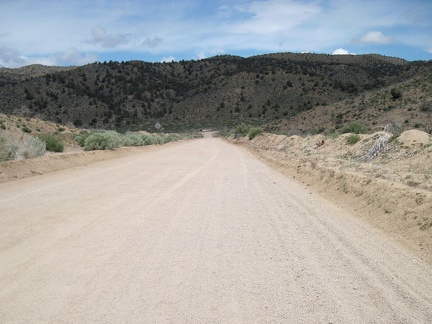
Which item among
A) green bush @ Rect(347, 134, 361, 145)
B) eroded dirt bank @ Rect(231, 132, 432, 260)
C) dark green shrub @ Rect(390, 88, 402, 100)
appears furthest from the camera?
dark green shrub @ Rect(390, 88, 402, 100)

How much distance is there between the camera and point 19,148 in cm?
Result: 1823

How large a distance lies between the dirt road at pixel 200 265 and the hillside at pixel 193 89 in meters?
67.3

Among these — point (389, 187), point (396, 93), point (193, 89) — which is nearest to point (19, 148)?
point (389, 187)

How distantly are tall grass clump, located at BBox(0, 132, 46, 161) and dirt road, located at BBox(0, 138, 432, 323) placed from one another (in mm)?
8702

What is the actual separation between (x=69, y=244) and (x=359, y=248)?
4739mm

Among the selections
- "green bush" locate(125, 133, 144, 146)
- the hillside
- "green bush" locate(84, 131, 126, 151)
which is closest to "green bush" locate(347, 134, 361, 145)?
"green bush" locate(84, 131, 126, 151)

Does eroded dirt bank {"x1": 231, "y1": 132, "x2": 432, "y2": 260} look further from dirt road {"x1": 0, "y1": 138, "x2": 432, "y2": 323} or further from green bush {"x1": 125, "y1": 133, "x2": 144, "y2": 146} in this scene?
green bush {"x1": 125, "y1": 133, "x2": 144, "y2": 146}

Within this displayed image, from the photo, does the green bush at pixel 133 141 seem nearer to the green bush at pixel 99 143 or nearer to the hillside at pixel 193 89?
the green bush at pixel 99 143

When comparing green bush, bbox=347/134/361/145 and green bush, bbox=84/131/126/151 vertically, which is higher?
green bush, bbox=347/134/361/145

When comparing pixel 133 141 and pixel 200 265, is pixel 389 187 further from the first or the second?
pixel 133 141

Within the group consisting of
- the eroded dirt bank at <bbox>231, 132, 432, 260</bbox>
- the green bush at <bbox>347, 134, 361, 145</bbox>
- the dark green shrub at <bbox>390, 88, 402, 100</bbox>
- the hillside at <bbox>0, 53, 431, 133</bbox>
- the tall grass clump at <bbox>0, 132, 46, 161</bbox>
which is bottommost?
the eroded dirt bank at <bbox>231, 132, 432, 260</bbox>

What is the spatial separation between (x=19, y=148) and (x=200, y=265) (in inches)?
630

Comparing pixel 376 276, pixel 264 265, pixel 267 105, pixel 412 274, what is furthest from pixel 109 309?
pixel 267 105

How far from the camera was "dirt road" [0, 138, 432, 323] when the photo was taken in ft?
13.5
